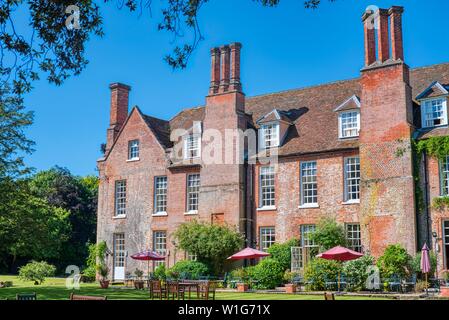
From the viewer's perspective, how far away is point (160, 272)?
34438 millimetres

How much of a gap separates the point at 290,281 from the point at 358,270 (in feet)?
12.6

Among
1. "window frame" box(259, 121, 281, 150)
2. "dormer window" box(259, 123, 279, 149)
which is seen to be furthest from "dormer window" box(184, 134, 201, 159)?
"dormer window" box(259, 123, 279, 149)

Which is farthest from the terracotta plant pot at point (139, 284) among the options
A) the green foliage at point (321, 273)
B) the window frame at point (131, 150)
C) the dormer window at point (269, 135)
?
the dormer window at point (269, 135)

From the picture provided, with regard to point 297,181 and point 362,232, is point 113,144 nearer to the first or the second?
point 297,181

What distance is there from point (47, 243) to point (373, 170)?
59.0 ft

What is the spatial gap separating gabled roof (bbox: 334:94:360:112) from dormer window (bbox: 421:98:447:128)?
11.4 feet

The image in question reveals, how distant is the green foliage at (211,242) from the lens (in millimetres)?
32062

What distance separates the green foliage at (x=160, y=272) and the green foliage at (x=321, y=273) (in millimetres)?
9384

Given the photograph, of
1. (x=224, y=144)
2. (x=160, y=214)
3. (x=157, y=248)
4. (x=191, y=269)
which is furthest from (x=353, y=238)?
(x=157, y=248)

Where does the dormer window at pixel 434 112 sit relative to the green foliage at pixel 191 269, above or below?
above

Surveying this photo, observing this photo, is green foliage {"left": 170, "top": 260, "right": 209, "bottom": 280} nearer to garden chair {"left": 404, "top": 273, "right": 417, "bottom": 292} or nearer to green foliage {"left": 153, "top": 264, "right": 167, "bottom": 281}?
green foliage {"left": 153, "top": 264, "right": 167, "bottom": 281}

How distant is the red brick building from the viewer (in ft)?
93.4

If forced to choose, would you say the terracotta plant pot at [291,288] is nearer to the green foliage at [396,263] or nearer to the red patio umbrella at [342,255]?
the red patio umbrella at [342,255]
